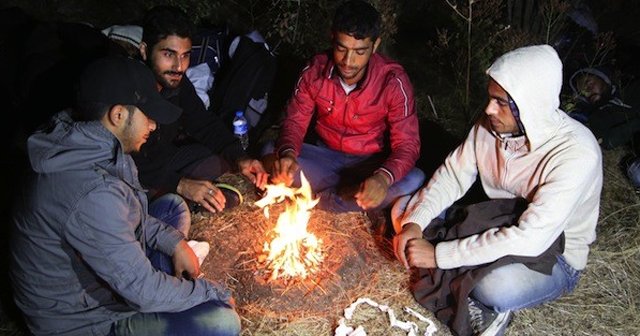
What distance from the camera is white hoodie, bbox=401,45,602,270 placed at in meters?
3.13

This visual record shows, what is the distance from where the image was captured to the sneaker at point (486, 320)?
3.57 meters

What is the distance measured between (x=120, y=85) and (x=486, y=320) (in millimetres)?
2949

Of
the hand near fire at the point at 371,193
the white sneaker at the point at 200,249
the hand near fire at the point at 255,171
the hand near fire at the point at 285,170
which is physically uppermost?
the hand near fire at the point at 371,193

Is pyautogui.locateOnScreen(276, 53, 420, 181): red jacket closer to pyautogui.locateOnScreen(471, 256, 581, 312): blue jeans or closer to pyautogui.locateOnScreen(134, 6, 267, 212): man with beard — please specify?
pyautogui.locateOnScreen(134, 6, 267, 212): man with beard

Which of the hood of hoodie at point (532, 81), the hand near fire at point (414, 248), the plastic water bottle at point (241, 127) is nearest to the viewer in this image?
the hood of hoodie at point (532, 81)

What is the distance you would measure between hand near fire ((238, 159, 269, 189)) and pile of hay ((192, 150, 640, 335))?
32 cm

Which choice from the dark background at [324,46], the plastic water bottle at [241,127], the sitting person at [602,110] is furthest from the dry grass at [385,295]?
the dark background at [324,46]

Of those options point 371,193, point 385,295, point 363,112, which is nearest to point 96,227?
point 371,193

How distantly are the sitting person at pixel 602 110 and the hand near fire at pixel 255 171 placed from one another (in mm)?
3888

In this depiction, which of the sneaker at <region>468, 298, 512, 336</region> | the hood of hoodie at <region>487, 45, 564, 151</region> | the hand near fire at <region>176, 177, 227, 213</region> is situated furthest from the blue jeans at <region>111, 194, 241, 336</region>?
the hood of hoodie at <region>487, 45, 564, 151</region>

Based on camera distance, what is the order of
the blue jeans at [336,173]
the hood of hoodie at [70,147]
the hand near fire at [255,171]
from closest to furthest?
the hood of hoodie at [70,147]
the hand near fire at [255,171]
the blue jeans at [336,173]

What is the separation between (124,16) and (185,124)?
564cm

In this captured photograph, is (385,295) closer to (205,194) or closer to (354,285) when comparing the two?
(354,285)

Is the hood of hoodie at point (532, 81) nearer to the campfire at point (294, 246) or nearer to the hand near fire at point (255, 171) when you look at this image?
the campfire at point (294, 246)
